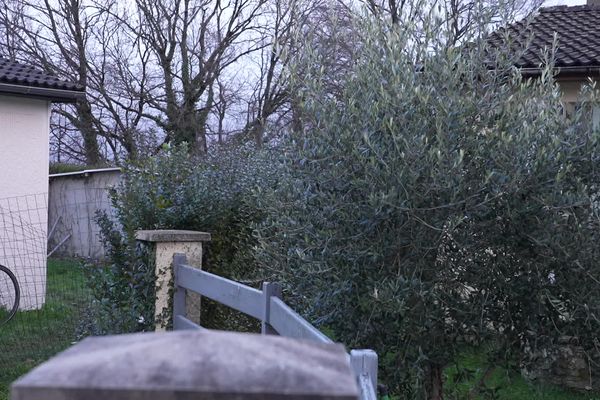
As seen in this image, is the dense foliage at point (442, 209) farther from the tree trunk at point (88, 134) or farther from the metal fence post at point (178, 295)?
the tree trunk at point (88, 134)

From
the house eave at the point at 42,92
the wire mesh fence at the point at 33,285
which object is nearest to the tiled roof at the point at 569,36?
the wire mesh fence at the point at 33,285

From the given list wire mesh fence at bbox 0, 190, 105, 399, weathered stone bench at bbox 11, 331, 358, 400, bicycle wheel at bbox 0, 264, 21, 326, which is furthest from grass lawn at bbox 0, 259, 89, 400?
weathered stone bench at bbox 11, 331, 358, 400

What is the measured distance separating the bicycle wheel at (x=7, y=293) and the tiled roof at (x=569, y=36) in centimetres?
670

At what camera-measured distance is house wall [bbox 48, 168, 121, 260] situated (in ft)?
59.6

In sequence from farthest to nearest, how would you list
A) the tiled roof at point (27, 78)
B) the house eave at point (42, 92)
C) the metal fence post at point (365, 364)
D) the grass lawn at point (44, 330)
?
the tiled roof at point (27, 78) < the house eave at point (42, 92) < the grass lawn at point (44, 330) < the metal fence post at point (365, 364)

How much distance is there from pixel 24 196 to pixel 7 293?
1.44 m

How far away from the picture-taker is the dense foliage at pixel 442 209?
4043 mm

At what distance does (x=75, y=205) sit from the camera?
18.8m

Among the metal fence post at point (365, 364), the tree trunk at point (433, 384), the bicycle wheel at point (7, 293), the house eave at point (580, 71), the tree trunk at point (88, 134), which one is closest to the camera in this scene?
the metal fence post at point (365, 364)

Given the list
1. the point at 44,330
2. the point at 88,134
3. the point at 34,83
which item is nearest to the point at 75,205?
the point at 34,83

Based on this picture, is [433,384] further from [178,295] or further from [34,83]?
[34,83]

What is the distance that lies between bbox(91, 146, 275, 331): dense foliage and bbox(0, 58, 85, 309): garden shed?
→ 4.25 m

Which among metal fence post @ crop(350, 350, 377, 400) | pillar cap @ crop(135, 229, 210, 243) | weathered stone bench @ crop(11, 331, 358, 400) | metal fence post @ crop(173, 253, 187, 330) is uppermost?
weathered stone bench @ crop(11, 331, 358, 400)

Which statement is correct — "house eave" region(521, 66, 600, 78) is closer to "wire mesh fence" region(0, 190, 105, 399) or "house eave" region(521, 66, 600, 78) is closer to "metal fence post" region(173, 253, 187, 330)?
"metal fence post" region(173, 253, 187, 330)
